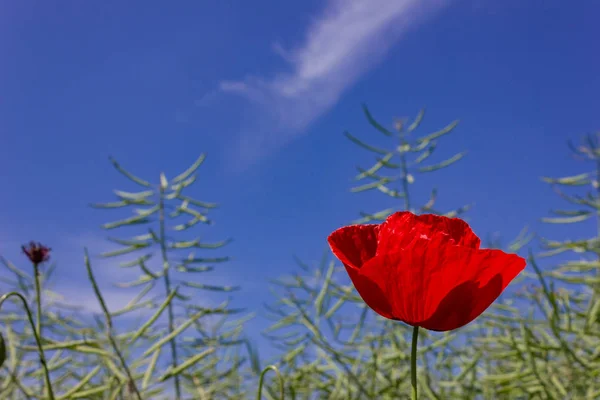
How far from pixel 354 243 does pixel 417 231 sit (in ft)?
0.21

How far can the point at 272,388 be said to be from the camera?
1938mm

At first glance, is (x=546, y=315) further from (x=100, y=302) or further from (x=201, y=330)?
(x=100, y=302)

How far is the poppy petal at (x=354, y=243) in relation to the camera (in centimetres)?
63

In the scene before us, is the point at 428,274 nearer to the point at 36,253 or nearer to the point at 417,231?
the point at 417,231

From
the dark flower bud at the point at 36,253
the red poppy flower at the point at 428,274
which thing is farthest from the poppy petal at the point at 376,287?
the dark flower bud at the point at 36,253

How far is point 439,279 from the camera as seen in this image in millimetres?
596

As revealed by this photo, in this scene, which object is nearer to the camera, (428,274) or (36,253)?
(428,274)

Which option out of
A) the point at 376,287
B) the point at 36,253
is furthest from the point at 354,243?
the point at 36,253

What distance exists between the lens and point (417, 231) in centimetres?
63

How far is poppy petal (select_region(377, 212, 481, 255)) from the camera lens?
0.63 meters

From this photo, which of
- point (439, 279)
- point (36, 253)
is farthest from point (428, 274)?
point (36, 253)

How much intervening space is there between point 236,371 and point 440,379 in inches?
23.2

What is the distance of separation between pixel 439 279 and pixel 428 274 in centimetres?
1

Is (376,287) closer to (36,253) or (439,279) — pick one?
(439,279)
